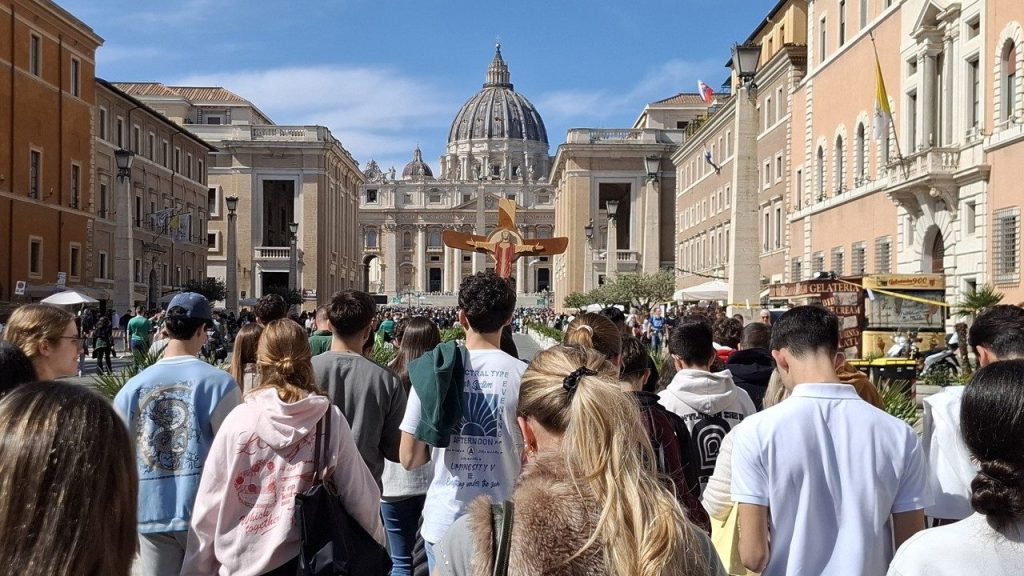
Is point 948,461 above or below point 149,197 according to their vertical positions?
below

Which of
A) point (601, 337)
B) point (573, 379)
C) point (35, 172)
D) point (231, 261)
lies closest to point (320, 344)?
point (601, 337)

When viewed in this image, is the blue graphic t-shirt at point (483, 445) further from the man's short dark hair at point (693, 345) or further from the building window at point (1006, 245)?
the building window at point (1006, 245)

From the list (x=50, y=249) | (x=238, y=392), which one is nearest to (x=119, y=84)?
(x=50, y=249)

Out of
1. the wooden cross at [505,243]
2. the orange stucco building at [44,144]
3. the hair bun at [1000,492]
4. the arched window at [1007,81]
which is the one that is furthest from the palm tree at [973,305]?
the orange stucco building at [44,144]

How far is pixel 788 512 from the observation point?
364cm

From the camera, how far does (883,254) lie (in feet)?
96.8

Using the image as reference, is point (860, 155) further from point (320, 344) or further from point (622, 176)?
point (622, 176)

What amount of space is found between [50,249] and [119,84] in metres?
43.0

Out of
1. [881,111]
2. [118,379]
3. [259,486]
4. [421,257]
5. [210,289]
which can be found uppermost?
[881,111]

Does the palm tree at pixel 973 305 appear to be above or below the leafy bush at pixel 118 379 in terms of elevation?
above

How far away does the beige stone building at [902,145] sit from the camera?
22.3 meters

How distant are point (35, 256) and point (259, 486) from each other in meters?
35.5

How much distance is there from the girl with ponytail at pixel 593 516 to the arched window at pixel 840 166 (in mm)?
31965

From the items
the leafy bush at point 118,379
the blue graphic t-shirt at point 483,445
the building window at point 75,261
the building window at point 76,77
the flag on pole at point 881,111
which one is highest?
the building window at point 76,77
